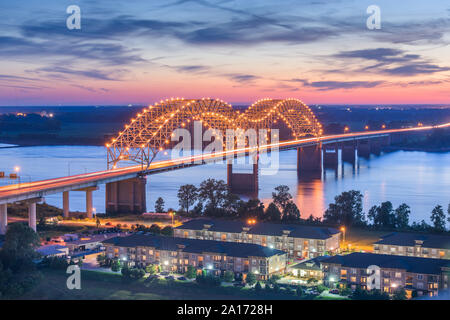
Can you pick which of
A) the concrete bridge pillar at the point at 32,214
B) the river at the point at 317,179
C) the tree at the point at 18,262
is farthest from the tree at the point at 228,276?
the river at the point at 317,179

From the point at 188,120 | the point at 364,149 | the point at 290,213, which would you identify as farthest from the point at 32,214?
the point at 364,149

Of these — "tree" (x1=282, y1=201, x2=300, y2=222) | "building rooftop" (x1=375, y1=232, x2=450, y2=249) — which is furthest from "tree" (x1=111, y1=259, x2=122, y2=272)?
"tree" (x1=282, y1=201, x2=300, y2=222)

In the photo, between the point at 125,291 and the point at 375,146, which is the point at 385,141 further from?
the point at 125,291

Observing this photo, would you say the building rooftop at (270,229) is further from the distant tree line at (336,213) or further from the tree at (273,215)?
the distant tree line at (336,213)

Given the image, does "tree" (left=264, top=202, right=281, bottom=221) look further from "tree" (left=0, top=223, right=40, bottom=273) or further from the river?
"tree" (left=0, top=223, right=40, bottom=273)

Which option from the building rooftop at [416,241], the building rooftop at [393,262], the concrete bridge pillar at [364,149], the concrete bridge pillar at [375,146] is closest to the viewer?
the building rooftop at [393,262]
